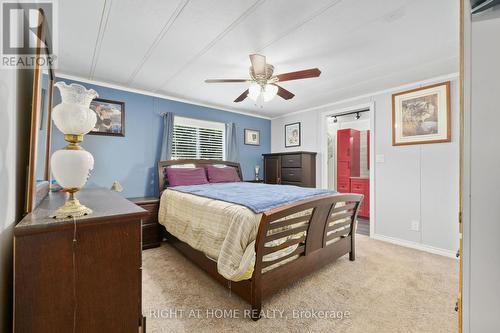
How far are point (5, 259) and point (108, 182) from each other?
8.61 feet

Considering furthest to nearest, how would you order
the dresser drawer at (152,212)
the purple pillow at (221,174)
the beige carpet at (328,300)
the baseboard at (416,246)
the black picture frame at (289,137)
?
the black picture frame at (289,137) → the purple pillow at (221,174) → the dresser drawer at (152,212) → the baseboard at (416,246) → the beige carpet at (328,300)

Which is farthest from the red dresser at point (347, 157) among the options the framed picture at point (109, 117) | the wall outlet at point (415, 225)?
the framed picture at point (109, 117)

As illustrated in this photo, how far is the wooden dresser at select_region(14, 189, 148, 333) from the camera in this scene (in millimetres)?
765

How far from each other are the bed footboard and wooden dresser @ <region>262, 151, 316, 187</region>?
5.47 ft

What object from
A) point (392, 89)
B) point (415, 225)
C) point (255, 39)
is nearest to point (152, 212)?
point (255, 39)

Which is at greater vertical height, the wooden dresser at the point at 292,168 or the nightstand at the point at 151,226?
the wooden dresser at the point at 292,168

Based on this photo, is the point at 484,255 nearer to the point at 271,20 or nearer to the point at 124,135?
Result: the point at 271,20

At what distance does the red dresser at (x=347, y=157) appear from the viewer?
198 inches

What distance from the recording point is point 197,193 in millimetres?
2641

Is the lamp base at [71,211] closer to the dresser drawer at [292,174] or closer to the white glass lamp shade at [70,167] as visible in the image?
the white glass lamp shade at [70,167]

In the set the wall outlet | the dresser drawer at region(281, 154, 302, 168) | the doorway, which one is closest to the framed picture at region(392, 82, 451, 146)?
the wall outlet

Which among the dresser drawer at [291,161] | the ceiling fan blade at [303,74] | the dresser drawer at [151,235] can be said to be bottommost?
the dresser drawer at [151,235]

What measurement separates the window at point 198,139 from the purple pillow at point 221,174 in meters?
0.37

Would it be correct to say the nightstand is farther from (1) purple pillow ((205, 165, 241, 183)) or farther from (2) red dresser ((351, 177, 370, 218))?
(2) red dresser ((351, 177, 370, 218))
